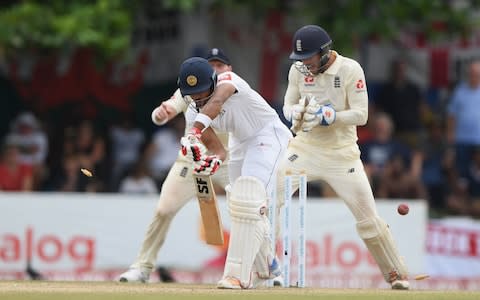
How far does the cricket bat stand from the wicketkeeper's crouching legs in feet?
0.64

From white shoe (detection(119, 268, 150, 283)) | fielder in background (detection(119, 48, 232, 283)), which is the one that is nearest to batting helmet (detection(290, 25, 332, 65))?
fielder in background (detection(119, 48, 232, 283))

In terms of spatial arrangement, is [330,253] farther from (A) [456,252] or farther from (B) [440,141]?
(B) [440,141]

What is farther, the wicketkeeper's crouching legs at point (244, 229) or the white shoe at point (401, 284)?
the white shoe at point (401, 284)

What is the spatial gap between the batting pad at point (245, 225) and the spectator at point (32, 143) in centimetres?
661

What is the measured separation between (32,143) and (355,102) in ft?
21.5

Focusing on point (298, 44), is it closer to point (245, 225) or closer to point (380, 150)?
point (245, 225)

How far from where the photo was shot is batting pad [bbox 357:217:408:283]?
31.3 ft

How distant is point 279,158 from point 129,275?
1.83 m

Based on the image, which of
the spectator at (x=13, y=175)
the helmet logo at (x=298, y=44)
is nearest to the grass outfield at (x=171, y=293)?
the helmet logo at (x=298, y=44)

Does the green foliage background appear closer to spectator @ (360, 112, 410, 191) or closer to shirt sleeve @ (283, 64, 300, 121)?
spectator @ (360, 112, 410, 191)

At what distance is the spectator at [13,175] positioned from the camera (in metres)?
14.4

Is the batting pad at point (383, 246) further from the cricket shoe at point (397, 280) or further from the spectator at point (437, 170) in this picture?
the spectator at point (437, 170)

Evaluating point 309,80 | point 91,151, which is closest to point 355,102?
point 309,80

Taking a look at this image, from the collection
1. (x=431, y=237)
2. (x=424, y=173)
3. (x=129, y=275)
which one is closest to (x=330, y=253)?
(x=431, y=237)
